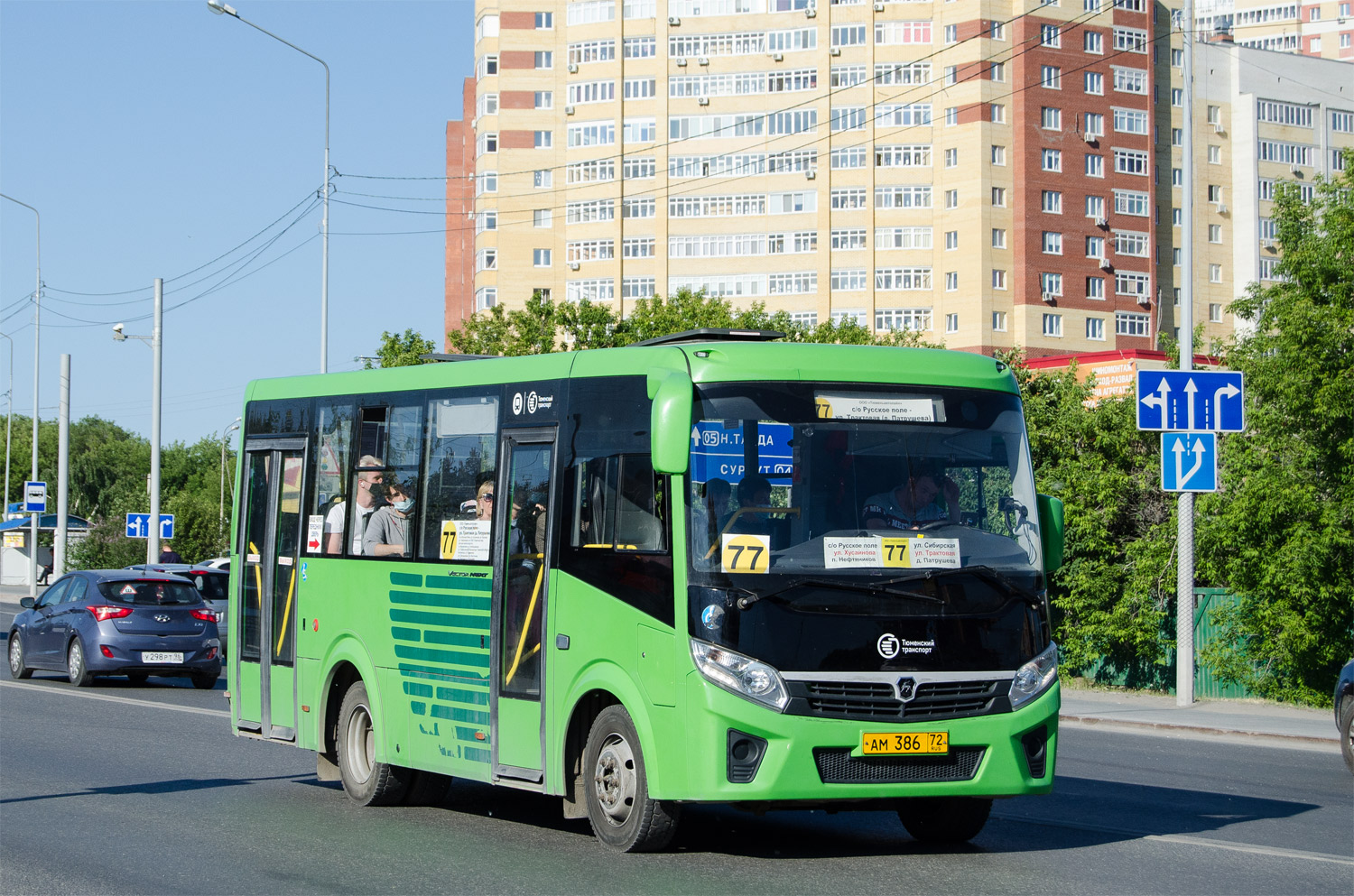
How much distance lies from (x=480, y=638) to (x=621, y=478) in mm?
1710

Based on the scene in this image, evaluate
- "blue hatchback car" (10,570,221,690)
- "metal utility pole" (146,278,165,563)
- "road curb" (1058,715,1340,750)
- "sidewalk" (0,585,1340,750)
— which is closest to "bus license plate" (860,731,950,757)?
"road curb" (1058,715,1340,750)

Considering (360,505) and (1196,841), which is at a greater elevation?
(360,505)

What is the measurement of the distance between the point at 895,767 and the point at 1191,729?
12210 mm

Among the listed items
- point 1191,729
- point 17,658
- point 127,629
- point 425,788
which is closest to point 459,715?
point 425,788

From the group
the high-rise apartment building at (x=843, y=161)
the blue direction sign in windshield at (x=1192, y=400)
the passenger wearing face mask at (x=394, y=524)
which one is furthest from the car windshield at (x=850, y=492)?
the high-rise apartment building at (x=843, y=161)

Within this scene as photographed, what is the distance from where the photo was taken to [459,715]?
1100 cm

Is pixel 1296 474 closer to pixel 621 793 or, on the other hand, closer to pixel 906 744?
pixel 906 744

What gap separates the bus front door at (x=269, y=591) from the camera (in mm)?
13289

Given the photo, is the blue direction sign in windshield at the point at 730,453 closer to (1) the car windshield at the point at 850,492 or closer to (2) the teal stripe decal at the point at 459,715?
(1) the car windshield at the point at 850,492

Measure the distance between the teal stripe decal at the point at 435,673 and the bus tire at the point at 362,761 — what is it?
1.91 ft

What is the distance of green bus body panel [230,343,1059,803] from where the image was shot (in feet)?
29.4

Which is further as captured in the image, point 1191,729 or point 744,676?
point 1191,729

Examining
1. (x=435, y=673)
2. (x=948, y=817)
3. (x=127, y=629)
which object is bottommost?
(x=948, y=817)

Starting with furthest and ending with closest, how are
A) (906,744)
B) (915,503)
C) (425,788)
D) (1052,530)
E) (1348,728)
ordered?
1. (1348,728)
2. (425,788)
3. (1052,530)
4. (915,503)
5. (906,744)
